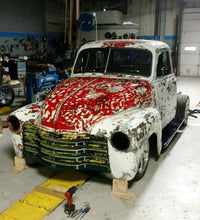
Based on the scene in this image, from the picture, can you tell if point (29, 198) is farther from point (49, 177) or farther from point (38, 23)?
point (38, 23)

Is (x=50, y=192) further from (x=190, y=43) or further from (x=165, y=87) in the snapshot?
(x=190, y=43)

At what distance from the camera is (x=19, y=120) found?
3184 millimetres

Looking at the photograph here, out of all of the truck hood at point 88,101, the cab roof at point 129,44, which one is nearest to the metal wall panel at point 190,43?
the cab roof at point 129,44

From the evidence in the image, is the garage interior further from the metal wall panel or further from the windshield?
the windshield

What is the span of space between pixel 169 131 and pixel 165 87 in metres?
0.77

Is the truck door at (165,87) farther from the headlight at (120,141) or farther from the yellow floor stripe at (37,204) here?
the yellow floor stripe at (37,204)

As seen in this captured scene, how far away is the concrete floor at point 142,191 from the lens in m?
2.54

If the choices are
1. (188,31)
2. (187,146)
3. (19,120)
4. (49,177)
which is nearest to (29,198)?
(49,177)

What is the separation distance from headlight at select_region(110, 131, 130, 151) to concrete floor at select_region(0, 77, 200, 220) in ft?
1.98

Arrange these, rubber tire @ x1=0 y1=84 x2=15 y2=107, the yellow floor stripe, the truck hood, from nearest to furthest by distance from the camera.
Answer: the yellow floor stripe < the truck hood < rubber tire @ x1=0 y1=84 x2=15 y2=107

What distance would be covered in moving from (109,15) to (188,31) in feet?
14.5

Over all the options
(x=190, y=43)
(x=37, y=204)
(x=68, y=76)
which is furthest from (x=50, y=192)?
(x=190, y=43)

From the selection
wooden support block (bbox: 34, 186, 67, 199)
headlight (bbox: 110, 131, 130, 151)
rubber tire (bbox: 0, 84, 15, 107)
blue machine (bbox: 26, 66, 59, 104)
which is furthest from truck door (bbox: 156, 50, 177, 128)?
rubber tire (bbox: 0, 84, 15, 107)

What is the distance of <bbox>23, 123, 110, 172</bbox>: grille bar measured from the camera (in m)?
2.74
